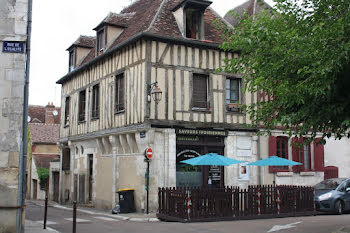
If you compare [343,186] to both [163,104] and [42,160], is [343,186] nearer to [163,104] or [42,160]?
[163,104]

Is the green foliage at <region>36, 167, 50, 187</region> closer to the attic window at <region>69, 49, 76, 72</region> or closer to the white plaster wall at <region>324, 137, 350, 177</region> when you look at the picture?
the attic window at <region>69, 49, 76, 72</region>

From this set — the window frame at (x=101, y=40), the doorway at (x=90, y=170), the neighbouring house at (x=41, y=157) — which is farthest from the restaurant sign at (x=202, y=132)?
the neighbouring house at (x=41, y=157)

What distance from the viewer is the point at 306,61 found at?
26.2ft

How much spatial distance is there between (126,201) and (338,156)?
10.3m

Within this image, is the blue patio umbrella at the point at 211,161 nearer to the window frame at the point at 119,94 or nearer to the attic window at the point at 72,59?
the window frame at the point at 119,94

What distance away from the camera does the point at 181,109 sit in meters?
15.2

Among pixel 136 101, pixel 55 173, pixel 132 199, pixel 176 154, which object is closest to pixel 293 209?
pixel 176 154

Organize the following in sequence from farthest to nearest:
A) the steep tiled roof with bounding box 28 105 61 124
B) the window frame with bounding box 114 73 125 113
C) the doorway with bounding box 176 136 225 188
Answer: the steep tiled roof with bounding box 28 105 61 124
the window frame with bounding box 114 73 125 113
the doorway with bounding box 176 136 225 188

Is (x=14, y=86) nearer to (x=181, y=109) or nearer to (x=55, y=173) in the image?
(x=181, y=109)

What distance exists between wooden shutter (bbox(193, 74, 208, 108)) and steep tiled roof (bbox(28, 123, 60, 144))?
17.9 m

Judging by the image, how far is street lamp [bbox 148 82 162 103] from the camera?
46.4ft

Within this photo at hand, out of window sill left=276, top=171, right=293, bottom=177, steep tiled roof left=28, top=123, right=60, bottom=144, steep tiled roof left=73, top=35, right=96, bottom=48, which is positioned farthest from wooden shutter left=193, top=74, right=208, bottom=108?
steep tiled roof left=28, top=123, right=60, bottom=144

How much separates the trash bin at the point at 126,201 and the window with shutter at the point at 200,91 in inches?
158

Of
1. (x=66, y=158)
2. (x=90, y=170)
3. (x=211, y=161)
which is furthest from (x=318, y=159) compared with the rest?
(x=66, y=158)
